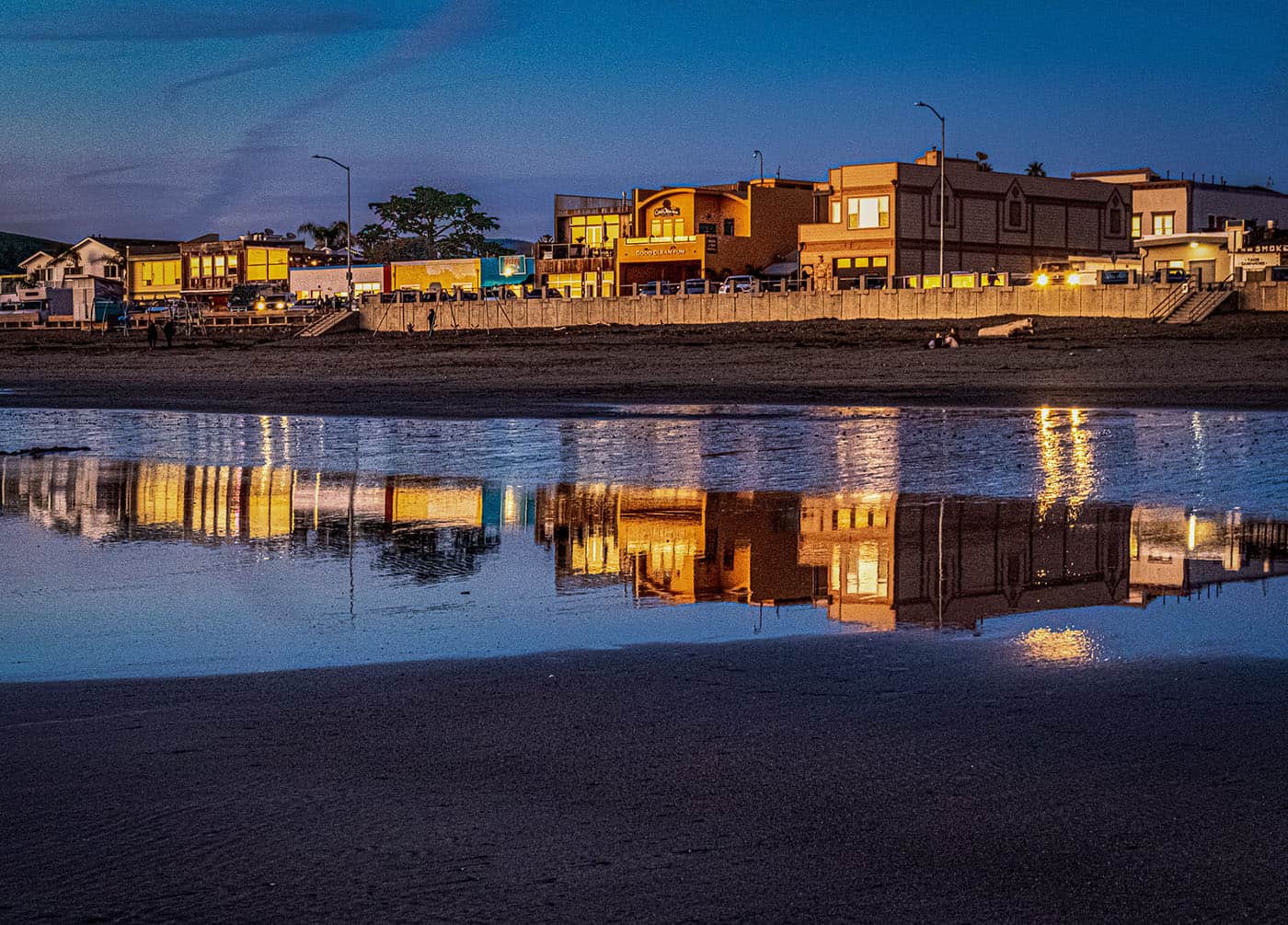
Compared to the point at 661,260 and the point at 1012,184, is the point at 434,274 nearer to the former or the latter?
the point at 661,260

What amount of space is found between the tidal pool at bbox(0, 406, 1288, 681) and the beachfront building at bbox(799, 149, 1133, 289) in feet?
166

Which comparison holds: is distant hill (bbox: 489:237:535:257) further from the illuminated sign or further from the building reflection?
the building reflection

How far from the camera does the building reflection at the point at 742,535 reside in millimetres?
9695

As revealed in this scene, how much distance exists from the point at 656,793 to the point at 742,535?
729 centimetres

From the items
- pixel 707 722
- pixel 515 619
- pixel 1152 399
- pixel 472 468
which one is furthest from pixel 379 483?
pixel 1152 399

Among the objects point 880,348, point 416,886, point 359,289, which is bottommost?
point 416,886

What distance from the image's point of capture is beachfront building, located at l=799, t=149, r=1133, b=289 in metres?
74.3

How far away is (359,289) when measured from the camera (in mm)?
114438

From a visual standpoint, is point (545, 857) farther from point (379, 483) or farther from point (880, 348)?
point (880, 348)

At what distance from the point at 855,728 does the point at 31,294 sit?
144389 millimetres

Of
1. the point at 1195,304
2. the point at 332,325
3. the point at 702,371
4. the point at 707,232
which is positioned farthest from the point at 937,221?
the point at 702,371

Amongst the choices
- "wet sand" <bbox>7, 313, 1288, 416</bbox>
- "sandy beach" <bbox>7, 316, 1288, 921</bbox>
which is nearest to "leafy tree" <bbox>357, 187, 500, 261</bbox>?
"wet sand" <bbox>7, 313, 1288, 416</bbox>

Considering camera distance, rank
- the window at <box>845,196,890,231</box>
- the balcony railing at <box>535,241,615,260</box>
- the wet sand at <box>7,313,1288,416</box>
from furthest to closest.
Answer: the balcony railing at <box>535,241,615,260</box>, the window at <box>845,196,890,231</box>, the wet sand at <box>7,313,1288,416</box>

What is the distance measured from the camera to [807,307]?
201 ft
